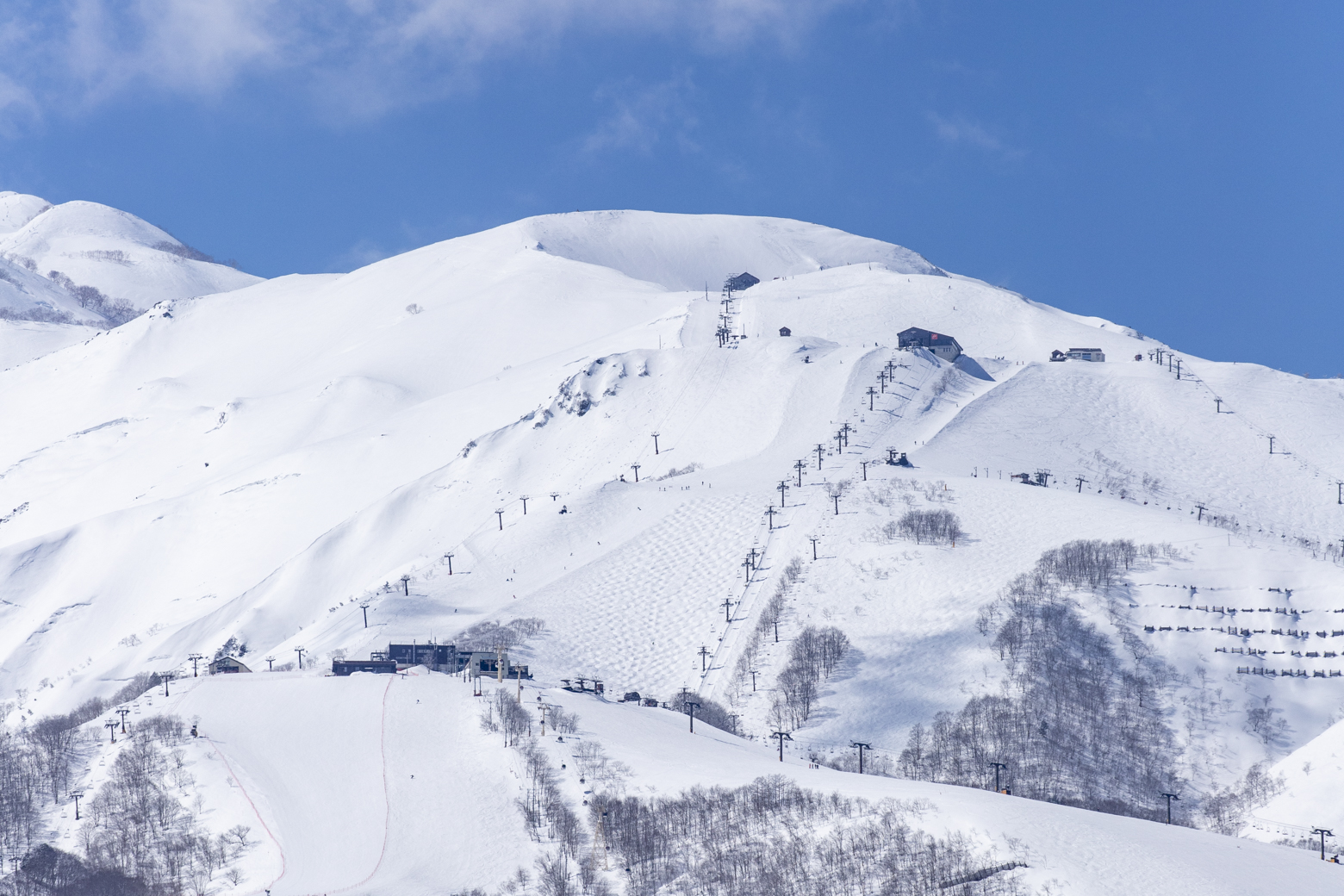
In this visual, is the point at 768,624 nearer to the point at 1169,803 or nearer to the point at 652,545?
the point at 652,545

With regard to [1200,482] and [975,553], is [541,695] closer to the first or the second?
[975,553]

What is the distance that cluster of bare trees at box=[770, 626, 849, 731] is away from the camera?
71.3m

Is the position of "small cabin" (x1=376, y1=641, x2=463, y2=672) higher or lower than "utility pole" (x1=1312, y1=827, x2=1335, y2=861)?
A: higher

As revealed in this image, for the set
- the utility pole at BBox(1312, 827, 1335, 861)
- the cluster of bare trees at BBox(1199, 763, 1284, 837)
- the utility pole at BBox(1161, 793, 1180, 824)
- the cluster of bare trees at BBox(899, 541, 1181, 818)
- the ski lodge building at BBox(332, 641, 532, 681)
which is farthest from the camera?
the ski lodge building at BBox(332, 641, 532, 681)

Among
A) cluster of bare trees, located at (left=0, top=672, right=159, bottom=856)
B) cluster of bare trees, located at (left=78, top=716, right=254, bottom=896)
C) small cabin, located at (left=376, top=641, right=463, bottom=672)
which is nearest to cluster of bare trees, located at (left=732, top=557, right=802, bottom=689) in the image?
small cabin, located at (left=376, top=641, right=463, bottom=672)

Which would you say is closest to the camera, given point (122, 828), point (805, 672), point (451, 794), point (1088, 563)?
point (122, 828)

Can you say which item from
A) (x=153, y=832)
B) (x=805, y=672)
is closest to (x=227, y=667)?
(x=153, y=832)

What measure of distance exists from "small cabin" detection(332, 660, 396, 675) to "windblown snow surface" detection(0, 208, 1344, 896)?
237cm

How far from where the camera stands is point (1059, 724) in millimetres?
66312

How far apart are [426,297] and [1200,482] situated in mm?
115607

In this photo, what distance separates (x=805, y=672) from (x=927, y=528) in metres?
16.7

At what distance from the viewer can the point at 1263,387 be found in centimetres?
12988

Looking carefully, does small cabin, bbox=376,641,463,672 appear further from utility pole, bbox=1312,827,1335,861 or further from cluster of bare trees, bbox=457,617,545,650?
utility pole, bbox=1312,827,1335,861

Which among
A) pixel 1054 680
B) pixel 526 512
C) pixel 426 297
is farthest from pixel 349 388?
pixel 1054 680
